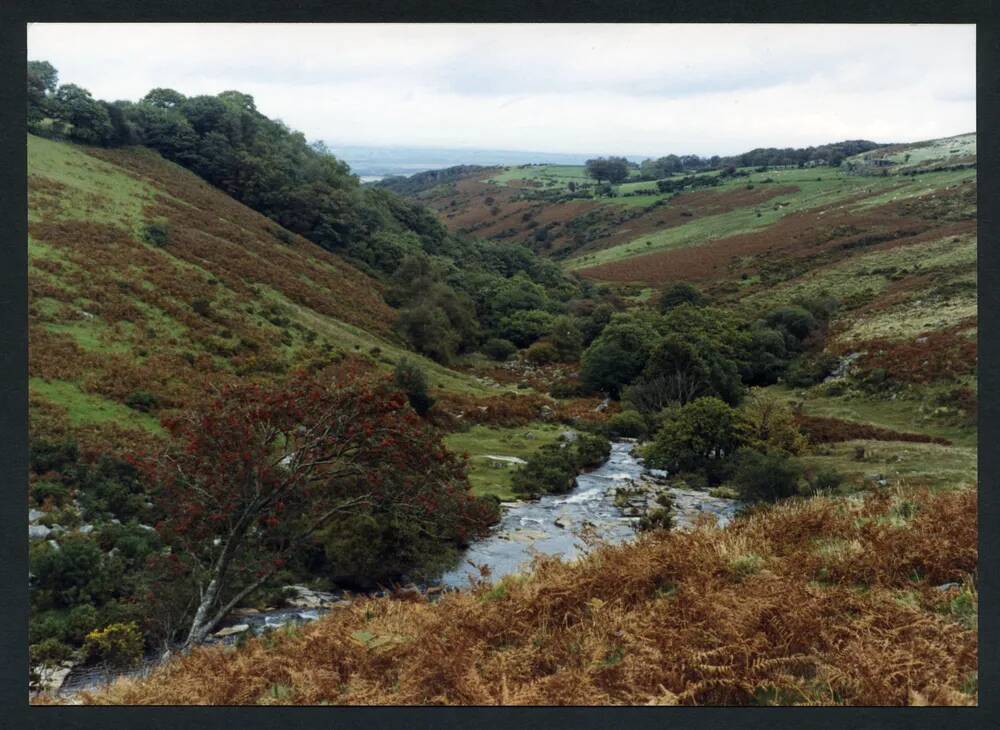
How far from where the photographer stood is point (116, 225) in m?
11.0

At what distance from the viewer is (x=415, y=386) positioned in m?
9.52

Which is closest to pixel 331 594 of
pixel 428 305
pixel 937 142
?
pixel 428 305

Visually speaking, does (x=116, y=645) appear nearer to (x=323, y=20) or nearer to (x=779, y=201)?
(x=323, y=20)

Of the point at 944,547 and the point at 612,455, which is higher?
the point at 944,547

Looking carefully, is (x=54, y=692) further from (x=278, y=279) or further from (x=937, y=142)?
(x=937, y=142)

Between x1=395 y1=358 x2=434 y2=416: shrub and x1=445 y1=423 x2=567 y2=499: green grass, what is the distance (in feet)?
1.93

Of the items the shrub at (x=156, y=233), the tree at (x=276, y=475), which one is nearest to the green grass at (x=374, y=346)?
the shrub at (x=156, y=233)

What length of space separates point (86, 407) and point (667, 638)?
22.8 ft

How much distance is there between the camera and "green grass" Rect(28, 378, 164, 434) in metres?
7.97

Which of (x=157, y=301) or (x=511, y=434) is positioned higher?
(x=157, y=301)

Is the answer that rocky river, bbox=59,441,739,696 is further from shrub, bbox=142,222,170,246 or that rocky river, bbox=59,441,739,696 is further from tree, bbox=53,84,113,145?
tree, bbox=53,84,113,145

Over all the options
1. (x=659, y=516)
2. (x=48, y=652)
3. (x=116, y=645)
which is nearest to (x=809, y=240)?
(x=659, y=516)

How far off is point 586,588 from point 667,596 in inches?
20.9

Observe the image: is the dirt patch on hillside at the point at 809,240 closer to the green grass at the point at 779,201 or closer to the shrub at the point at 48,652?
the green grass at the point at 779,201
